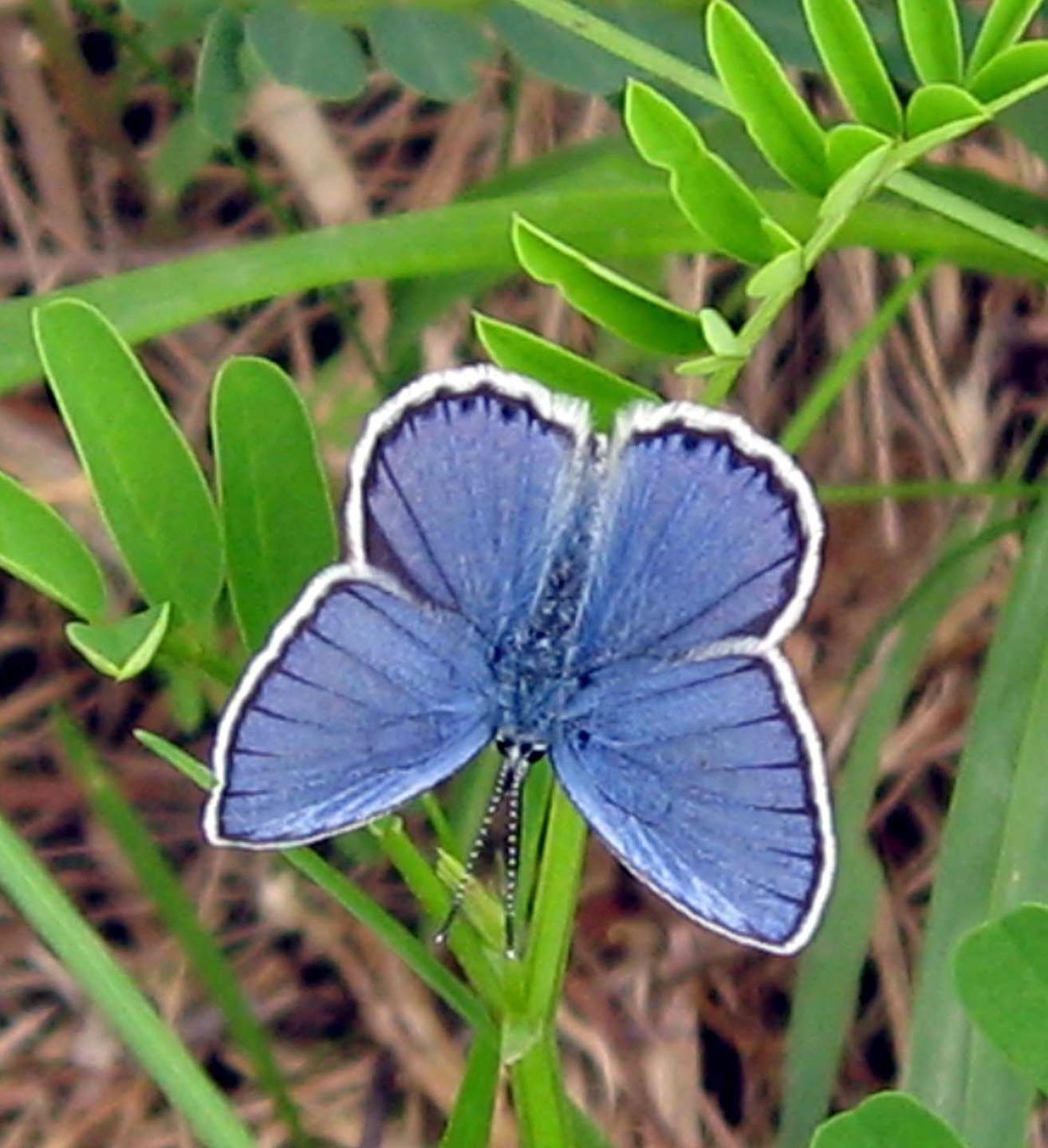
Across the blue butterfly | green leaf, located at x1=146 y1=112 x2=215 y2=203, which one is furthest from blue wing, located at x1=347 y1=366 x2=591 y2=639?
green leaf, located at x1=146 y1=112 x2=215 y2=203

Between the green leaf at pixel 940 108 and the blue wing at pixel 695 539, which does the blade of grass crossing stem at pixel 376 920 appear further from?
the green leaf at pixel 940 108

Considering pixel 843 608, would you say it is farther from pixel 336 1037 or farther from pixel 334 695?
pixel 334 695

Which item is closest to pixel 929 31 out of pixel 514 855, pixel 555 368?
pixel 555 368

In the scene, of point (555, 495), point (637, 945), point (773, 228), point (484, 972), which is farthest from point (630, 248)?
point (637, 945)

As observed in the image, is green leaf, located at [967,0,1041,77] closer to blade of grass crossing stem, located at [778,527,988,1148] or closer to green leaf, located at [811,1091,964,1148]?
green leaf, located at [811,1091,964,1148]

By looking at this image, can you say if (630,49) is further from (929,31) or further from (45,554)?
(45,554)
